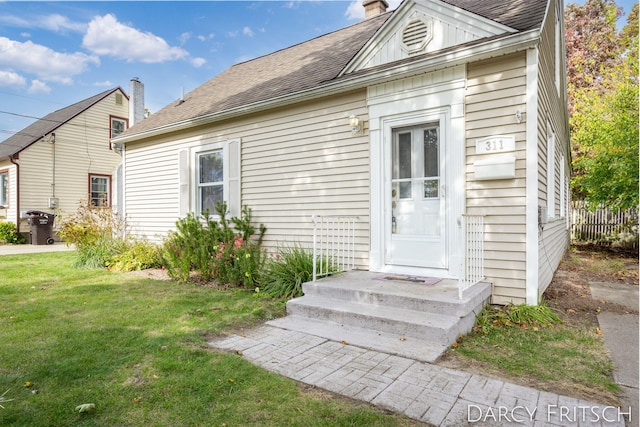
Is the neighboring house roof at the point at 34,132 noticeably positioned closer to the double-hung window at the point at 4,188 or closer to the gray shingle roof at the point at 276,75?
the double-hung window at the point at 4,188

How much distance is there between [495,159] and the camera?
13.8ft

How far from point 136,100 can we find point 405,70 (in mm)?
10557

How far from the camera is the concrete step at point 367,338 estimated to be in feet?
10.00

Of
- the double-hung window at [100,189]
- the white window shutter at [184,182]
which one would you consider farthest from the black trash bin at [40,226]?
the white window shutter at [184,182]

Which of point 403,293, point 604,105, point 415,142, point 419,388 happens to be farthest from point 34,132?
point 604,105

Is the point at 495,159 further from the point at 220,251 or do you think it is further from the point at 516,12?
the point at 220,251

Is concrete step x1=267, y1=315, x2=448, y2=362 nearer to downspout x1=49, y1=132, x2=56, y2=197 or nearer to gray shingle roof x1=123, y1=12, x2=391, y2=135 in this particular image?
gray shingle roof x1=123, y1=12, x2=391, y2=135

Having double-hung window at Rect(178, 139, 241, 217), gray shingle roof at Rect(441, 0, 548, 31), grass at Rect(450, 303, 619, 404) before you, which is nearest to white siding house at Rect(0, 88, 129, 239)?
double-hung window at Rect(178, 139, 241, 217)

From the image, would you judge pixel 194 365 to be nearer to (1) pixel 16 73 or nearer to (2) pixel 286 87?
(2) pixel 286 87

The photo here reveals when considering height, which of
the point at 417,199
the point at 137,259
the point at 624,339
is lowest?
the point at 624,339

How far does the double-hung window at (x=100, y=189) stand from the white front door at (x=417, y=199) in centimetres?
1397

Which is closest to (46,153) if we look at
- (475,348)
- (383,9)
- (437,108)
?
(383,9)

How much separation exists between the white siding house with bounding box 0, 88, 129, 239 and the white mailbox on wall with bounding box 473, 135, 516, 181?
13836mm

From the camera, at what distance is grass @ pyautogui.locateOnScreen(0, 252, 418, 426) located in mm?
2137
